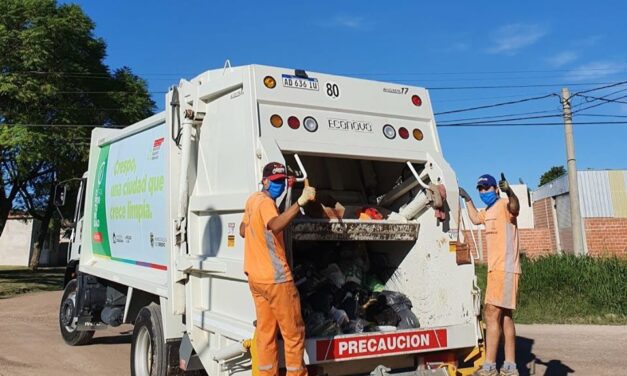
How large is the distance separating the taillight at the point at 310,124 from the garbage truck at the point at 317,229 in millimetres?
18

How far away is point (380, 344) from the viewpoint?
13.9ft

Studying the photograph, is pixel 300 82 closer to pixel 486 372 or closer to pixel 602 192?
pixel 486 372

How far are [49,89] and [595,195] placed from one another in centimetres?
2160

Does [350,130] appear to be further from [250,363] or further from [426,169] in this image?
[250,363]

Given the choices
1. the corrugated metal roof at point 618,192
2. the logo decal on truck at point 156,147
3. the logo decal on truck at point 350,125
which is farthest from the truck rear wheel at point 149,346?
the corrugated metal roof at point 618,192

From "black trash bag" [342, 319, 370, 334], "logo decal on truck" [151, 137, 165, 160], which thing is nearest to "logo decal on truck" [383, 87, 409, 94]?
"black trash bag" [342, 319, 370, 334]

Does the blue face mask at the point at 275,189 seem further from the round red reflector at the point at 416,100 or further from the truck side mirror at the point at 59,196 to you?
the truck side mirror at the point at 59,196

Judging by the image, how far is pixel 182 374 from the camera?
5.12 m

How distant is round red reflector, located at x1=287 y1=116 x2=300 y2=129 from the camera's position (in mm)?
4504

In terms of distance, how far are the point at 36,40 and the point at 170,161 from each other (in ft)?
50.4

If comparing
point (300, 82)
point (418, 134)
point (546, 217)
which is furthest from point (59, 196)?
point (546, 217)

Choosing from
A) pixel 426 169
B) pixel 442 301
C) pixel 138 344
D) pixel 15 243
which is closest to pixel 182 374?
pixel 138 344

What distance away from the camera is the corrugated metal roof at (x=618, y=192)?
79.4ft

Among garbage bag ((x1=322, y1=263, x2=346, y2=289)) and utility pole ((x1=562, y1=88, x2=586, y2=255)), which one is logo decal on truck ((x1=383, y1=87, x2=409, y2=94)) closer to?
garbage bag ((x1=322, y1=263, x2=346, y2=289))
